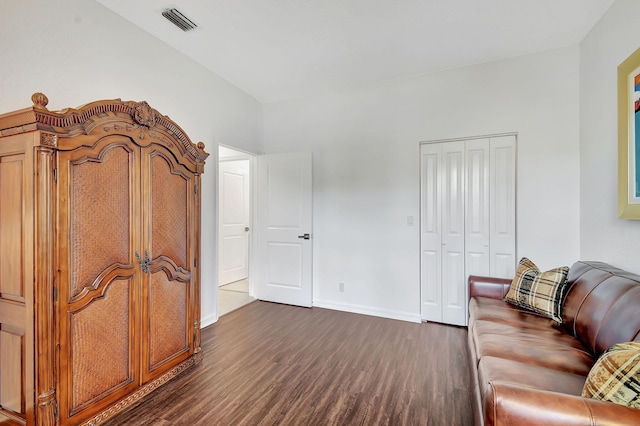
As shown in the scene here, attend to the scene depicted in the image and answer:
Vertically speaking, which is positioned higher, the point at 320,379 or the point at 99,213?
the point at 99,213

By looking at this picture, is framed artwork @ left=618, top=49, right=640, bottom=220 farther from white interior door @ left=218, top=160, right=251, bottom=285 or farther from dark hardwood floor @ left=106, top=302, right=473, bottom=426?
white interior door @ left=218, top=160, right=251, bottom=285

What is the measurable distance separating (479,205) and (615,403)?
7.71 ft

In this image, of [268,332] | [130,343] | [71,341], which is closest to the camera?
[71,341]

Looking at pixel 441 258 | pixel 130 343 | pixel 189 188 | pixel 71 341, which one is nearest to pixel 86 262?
pixel 71 341

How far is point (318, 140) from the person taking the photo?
3916 mm

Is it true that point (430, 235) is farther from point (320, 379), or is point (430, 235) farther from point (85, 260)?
point (85, 260)

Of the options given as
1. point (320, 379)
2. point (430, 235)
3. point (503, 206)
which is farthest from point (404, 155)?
point (320, 379)

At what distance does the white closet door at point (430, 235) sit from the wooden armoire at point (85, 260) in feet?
8.37

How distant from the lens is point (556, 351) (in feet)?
5.31

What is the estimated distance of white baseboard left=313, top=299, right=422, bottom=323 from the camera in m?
3.38

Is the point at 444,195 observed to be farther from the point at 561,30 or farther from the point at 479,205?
the point at 561,30

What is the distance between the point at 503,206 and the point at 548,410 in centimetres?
245

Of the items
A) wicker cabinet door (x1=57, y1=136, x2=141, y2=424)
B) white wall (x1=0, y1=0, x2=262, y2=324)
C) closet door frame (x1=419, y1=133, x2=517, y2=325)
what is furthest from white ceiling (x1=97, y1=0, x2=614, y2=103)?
wicker cabinet door (x1=57, y1=136, x2=141, y2=424)

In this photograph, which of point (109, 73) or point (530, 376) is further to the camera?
point (109, 73)
